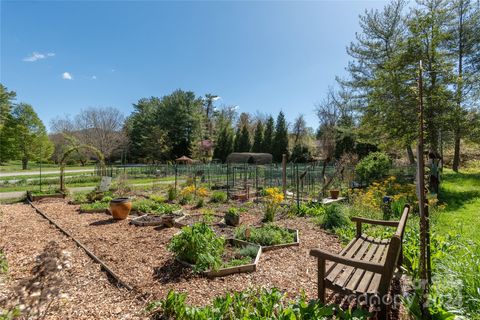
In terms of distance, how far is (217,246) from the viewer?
157 inches

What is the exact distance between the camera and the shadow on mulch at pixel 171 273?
11.6 ft

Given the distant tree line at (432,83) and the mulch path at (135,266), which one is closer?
the mulch path at (135,266)

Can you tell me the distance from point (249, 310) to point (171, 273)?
5.58 ft

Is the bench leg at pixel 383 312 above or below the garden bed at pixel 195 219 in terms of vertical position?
above

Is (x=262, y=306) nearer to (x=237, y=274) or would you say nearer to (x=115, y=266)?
(x=237, y=274)

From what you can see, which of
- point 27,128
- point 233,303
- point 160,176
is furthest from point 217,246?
point 27,128

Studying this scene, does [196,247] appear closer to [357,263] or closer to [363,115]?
[357,263]

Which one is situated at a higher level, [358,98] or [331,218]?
[358,98]

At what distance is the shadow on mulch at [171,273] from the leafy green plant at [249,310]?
76cm

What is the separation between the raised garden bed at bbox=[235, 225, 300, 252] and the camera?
477 cm

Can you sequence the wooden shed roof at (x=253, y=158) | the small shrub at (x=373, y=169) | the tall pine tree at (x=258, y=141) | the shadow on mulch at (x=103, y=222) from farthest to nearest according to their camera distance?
the tall pine tree at (x=258, y=141) → the wooden shed roof at (x=253, y=158) → the small shrub at (x=373, y=169) → the shadow on mulch at (x=103, y=222)

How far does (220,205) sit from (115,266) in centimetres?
529

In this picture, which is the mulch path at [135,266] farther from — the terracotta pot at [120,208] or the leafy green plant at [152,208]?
the leafy green plant at [152,208]

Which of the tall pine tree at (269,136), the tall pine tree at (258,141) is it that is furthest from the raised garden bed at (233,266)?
the tall pine tree at (258,141)
